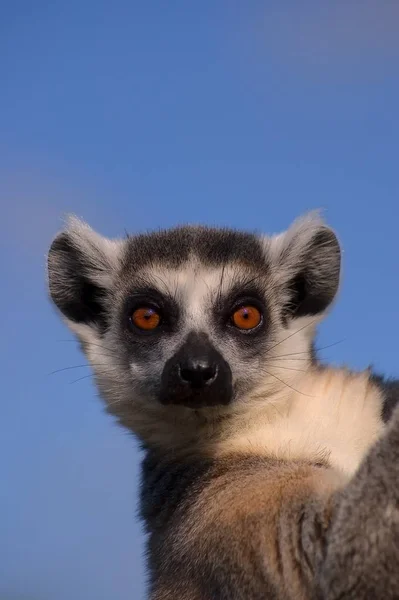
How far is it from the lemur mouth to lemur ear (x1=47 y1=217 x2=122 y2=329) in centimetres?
141

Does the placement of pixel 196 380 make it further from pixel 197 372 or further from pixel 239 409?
pixel 239 409

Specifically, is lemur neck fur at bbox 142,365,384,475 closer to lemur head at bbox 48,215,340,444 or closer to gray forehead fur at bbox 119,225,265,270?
lemur head at bbox 48,215,340,444

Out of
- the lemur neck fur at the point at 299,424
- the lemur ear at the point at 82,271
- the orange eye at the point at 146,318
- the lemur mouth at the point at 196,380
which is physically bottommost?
the lemur neck fur at the point at 299,424

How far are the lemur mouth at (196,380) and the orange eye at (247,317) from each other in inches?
23.5

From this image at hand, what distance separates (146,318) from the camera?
667 centimetres

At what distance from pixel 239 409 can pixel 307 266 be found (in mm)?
1404

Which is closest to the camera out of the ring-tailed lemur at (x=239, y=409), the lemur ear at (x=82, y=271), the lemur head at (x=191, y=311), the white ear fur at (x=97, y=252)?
the ring-tailed lemur at (x=239, y=409)

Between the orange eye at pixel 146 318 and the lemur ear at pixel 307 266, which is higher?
the lemur ear at pixel 307 266

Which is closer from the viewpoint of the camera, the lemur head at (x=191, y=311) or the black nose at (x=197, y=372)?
the black nose at (x=197, y=372)

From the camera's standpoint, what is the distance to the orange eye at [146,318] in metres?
6.61

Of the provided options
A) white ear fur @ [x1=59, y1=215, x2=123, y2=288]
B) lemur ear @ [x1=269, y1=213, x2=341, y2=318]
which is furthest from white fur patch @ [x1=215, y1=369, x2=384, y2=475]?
white ear fur @ [x1=59, y1=215, x2=123, y2=288]

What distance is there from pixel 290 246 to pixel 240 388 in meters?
1.40

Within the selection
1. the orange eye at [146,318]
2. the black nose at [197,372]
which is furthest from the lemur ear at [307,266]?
the black nose at [197,372]

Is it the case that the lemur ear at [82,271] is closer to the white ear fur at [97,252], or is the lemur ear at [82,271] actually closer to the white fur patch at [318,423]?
the white ear fur at [97,252]
